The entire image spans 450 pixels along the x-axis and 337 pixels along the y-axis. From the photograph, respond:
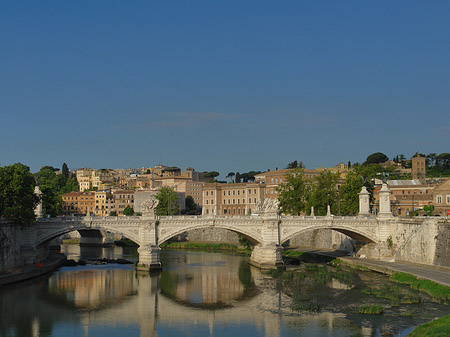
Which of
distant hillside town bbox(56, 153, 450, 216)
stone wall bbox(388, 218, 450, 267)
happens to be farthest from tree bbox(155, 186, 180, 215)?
stone wall bbox(388, 218, 450, 267)

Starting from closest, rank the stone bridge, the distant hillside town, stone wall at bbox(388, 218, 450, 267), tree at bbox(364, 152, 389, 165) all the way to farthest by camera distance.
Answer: stone wall at bbox(388, 218, 450, 267), the stone bridge, the distant hillside town, tree at bbox(364, 152, 389, 165)

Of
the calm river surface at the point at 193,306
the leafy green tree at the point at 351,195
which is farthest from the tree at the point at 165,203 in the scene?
the calm river surface at the point at 193,306

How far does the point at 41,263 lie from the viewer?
1654 inches

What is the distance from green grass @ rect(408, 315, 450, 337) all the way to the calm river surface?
41.3 inches

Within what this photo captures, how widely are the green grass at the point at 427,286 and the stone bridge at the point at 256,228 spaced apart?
540 cm

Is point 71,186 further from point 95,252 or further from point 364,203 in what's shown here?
point 364,203

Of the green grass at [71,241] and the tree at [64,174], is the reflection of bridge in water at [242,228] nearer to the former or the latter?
the green grass at [71,241]

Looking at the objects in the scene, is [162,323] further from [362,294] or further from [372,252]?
[372,252]

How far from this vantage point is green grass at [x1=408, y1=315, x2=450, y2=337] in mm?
21453

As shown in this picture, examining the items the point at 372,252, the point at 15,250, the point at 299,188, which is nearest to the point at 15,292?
the point at 15,250

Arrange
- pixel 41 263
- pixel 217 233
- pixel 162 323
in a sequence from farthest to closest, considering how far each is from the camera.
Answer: pixel 217 233 < pixel 41 263 < pixel 162 323

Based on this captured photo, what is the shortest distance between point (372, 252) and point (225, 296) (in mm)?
19256

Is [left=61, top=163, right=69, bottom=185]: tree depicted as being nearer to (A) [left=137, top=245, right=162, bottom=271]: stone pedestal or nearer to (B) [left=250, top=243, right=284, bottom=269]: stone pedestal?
(A) [left=137, top=245, right=162, bottom=271]: stone pedestal

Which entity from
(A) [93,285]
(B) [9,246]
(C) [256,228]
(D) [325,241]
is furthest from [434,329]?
(D) [325,241]
